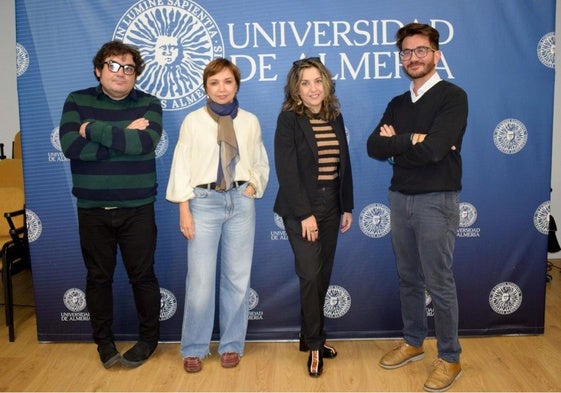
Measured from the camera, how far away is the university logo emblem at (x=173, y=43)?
304 centimetres

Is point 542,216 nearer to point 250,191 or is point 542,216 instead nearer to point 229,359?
point 250,191

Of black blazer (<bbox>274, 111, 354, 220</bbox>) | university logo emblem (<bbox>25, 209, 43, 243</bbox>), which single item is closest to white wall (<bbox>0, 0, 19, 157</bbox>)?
university logo emblem (<bbox>25, 209, 43, 243</bbox>)

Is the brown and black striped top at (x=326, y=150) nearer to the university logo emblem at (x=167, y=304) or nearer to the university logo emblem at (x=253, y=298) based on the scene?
the university logo emblem at (x=253, y=298)

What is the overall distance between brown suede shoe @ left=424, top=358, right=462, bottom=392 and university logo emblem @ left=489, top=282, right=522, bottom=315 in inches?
29.0

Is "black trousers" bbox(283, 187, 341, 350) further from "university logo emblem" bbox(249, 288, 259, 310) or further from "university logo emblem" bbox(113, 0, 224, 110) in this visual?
"university logo emblem" bbox(113, 0, 224, 110)

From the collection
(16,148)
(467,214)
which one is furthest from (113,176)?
(16,148)

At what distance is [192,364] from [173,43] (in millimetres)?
1832

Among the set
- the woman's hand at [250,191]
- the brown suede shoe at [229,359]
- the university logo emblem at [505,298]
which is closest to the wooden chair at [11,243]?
the brown suede shoe at [229,359]

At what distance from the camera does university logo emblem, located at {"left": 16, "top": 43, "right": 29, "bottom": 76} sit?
308 centimetres

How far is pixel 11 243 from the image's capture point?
3.38 metres

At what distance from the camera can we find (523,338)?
10.7 feet

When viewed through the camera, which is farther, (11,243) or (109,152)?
(11,243)

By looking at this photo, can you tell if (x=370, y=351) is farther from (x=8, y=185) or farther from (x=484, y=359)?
(x=8, y=185)

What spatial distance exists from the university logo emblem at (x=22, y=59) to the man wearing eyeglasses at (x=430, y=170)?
2057mm
